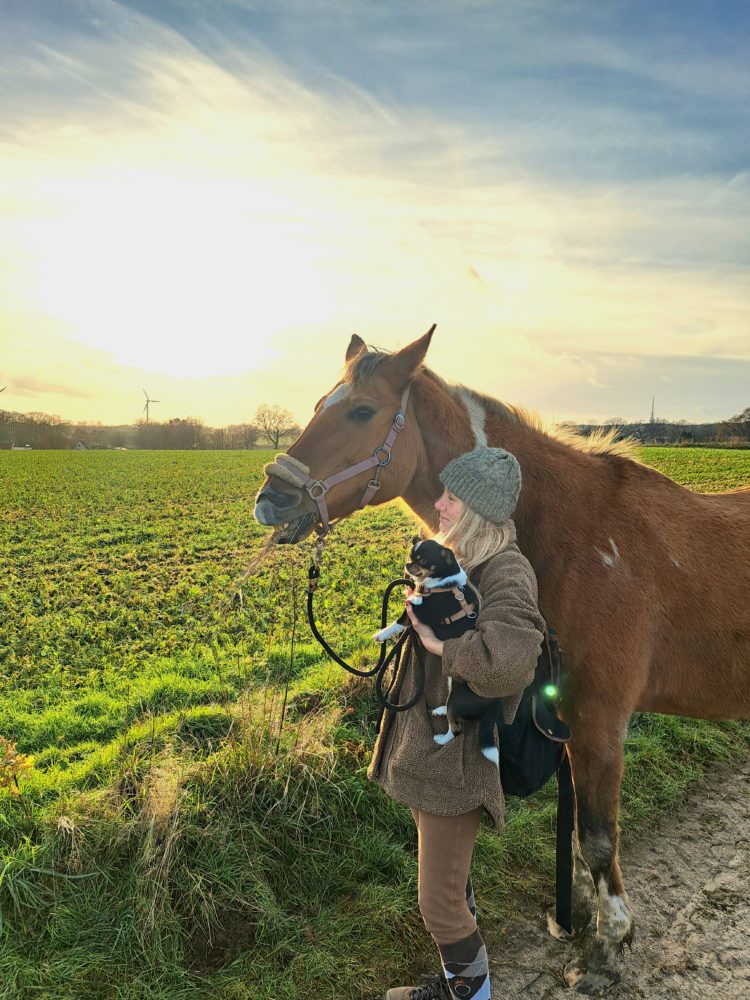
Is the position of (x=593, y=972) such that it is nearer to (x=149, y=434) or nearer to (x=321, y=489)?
(x=321, y=489)

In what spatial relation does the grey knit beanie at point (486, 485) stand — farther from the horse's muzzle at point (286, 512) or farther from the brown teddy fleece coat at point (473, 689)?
the horse's muzzle at point (286, 512)

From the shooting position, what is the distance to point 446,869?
8.57 ft

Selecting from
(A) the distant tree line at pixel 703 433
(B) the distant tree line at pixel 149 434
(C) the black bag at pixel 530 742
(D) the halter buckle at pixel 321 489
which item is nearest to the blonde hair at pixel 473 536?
(C) the black bag at pixel 530 742

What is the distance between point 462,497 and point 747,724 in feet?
16.9

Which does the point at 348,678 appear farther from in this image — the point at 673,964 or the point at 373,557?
the point at 373,557

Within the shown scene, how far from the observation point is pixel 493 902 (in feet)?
12.4

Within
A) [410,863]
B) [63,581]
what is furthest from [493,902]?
[63,581]

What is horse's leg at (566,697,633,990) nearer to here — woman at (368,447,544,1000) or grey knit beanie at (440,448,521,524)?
woman at (368,447,544,1000)

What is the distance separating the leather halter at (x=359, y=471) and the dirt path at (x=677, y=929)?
250cm

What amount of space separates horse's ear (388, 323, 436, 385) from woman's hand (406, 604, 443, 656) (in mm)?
1332

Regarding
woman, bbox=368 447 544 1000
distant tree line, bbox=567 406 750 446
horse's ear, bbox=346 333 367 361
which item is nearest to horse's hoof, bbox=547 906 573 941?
woman, bbox=368 447 544 1000

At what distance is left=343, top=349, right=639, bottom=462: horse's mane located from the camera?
3.45 m

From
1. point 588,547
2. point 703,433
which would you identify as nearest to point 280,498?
point 588,547

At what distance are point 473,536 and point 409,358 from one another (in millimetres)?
1132
